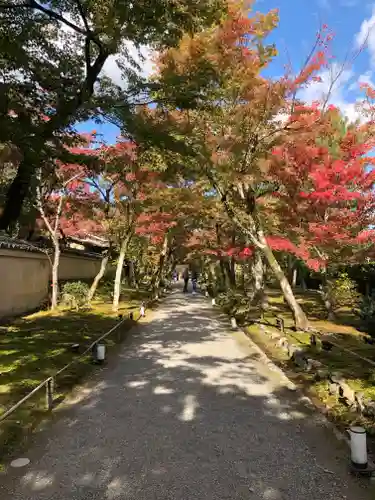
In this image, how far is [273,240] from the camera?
16.6 metres

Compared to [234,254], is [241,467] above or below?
below

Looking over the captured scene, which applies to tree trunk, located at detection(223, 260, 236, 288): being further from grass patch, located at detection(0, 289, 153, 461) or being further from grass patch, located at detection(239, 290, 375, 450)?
grass patch, located at detection(0, 289, 153, 461)

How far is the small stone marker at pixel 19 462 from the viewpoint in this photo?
189 inches

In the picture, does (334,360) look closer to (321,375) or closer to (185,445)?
(321,375)

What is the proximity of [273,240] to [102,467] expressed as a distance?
42.5 ft

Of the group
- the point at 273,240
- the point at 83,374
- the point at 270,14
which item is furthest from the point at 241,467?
the point at 270,14

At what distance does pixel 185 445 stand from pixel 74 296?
15.7m

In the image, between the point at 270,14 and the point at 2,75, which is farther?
the point at 270,14

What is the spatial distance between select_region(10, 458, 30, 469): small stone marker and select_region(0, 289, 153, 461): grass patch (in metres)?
0.27

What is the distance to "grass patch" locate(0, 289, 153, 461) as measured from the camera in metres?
6.12

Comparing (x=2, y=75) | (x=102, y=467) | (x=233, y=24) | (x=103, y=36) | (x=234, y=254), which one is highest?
(x=233, y=24)

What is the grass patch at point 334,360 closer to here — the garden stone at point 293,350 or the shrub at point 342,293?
the garden stone at point 293,350

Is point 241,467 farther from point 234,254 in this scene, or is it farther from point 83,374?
point 234,254

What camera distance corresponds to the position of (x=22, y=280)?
17.9 metres
